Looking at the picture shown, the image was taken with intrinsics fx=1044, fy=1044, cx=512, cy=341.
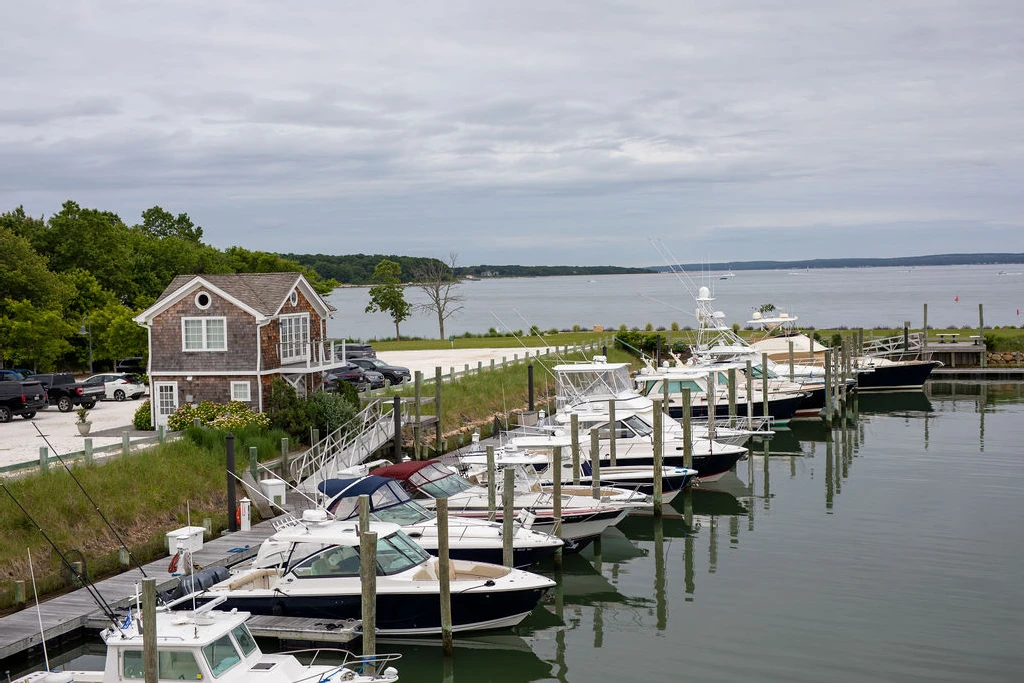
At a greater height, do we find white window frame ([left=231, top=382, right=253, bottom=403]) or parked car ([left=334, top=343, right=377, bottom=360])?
parked car ([left=334, top=343, right=377, bottom=360])

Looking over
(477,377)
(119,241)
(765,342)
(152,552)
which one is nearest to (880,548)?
(152,552)

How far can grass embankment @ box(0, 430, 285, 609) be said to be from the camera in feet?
68.2

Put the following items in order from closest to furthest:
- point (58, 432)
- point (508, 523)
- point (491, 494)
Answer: point (508, 523) < point (491, 494) < point (58, 432)

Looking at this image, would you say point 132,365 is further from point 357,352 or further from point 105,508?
point 105,508

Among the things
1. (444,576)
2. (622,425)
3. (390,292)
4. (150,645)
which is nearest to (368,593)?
(444,576)

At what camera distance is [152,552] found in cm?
2230

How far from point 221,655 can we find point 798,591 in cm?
1252

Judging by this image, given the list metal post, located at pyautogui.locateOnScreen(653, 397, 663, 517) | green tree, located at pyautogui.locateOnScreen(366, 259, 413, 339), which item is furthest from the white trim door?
green tree, located at pyautogui.locateOnScreen(366, 259, 413, 339)

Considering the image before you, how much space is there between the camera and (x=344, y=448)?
1206 inches

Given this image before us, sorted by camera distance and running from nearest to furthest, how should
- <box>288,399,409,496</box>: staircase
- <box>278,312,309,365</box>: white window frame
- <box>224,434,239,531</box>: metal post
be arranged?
<box>224,434,239,531</box>: metal post
<box>288,399,409,496</box>: staircase
<box>278,312,309,365</box>: white window frame

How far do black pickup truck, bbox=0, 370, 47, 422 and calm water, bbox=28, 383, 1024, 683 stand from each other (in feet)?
74.9

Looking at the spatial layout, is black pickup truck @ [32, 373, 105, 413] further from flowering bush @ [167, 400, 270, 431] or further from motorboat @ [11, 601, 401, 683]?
motorboat @ [11, 601, 401, 683]

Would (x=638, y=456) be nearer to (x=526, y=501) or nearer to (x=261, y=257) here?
(x=526, y=501)

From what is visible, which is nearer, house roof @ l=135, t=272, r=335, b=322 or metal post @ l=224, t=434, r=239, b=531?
metal post @ l=224, t=434, r=239, b=531
